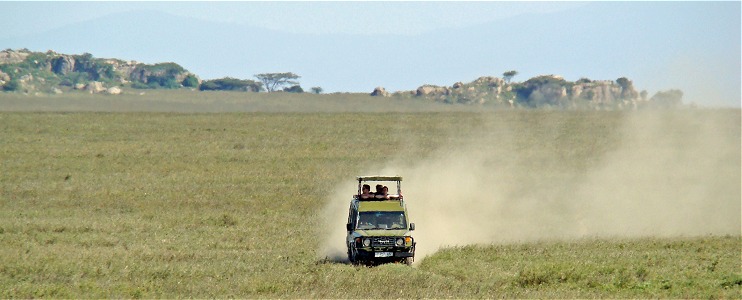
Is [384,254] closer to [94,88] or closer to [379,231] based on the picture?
[379,231]

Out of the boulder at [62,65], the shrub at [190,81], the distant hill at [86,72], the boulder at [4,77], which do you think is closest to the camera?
the boulder at [4,77]

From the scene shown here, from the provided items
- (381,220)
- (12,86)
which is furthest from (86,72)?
(381,220)

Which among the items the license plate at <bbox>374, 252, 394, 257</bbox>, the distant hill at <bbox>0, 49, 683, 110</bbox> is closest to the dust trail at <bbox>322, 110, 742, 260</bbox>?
the license plate at <bbox>374, 252, 394, 257</bbox>

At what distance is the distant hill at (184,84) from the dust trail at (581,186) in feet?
50.6

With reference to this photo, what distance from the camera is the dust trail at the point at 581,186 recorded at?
33.4 m

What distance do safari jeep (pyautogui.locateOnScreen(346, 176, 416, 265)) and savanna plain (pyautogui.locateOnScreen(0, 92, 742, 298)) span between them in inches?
28.1

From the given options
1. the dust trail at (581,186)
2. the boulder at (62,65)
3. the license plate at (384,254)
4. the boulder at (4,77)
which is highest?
the boulder at (62,65)

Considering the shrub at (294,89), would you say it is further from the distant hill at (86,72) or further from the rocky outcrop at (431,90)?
the rocky outcrop at (431,90)

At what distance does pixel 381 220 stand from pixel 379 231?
79cm

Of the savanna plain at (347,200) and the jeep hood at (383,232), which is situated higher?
the jeep hood at (383,232)

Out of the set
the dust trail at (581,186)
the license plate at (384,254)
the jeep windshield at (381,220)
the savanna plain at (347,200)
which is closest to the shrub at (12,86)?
the savanna plain at (347,200)

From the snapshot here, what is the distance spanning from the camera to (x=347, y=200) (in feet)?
126

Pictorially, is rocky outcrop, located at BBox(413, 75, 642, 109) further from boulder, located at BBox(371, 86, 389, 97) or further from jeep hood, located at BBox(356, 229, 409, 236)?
jeep hood, located at BBox(356, 229, 409, 236)

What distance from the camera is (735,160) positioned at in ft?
173
